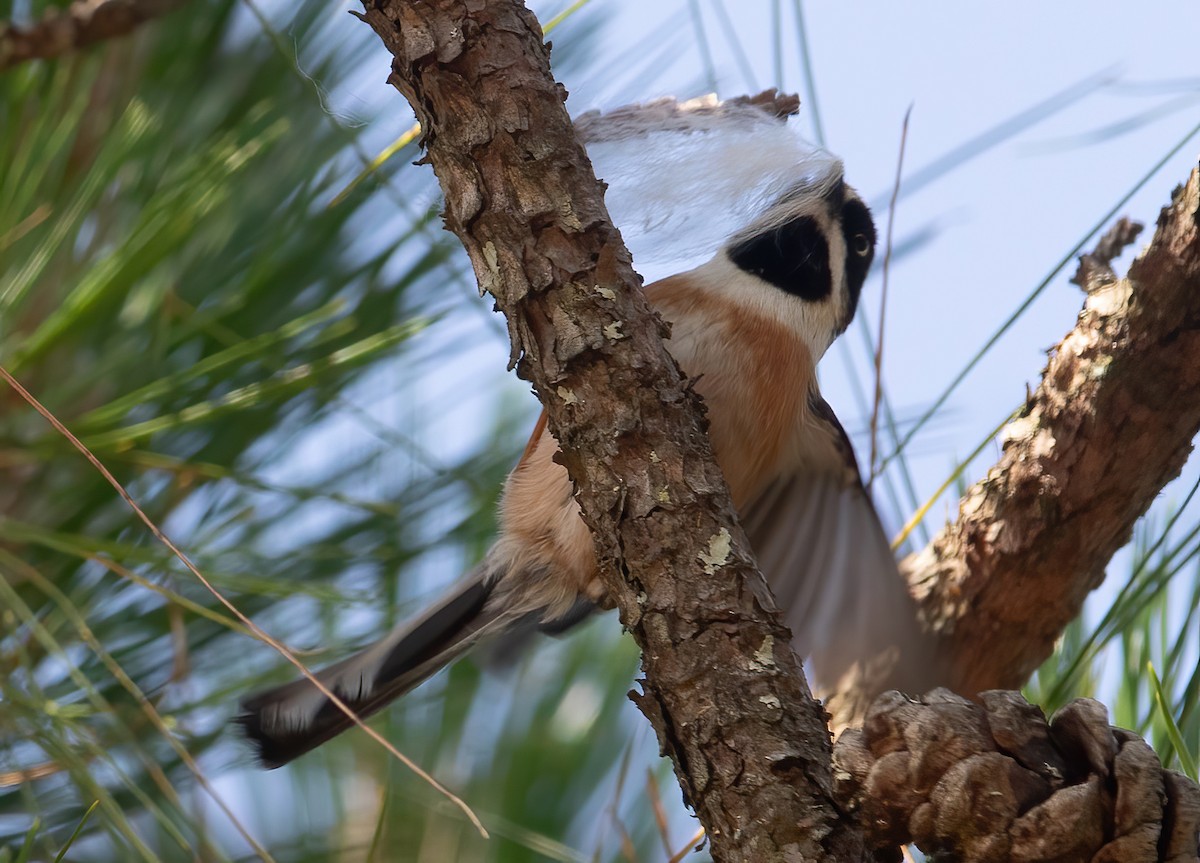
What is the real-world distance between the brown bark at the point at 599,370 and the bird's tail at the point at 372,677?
524 mm

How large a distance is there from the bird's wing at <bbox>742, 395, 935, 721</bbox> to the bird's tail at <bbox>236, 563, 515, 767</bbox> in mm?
322

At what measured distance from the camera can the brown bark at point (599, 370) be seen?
0.80m

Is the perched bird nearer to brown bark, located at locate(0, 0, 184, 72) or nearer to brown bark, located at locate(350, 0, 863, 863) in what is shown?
brown bark, located at locate(350, 0, 863, 863)

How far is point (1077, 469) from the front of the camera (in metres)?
1.01

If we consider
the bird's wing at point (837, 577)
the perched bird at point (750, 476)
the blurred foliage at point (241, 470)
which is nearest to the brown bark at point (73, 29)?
the blurred foliage at point (241, 470)

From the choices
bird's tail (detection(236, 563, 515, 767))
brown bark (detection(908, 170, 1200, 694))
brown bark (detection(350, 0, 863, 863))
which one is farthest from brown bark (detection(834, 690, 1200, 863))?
bird's tail (detection(236, 563, 515, 767))

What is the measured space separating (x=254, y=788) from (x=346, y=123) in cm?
73

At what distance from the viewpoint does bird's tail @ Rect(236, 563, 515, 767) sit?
3.97ft

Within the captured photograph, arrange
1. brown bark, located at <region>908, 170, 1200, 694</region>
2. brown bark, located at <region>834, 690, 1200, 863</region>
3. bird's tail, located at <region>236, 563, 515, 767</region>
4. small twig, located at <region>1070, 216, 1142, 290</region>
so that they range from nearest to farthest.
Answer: brown bark, located at <region>834, 690, 1200, 863</region> < brown bark, located at <region>908, 170, 1200, 694</region> < small twig, located at <region>1070, 216, 1142, 290</region> < bird's tail, located at <region>236, 563, 515, 767</region>

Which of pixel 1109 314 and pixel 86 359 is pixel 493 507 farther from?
pixel 1109 314

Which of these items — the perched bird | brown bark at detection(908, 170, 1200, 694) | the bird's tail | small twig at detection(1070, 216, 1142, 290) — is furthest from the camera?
the perched bird

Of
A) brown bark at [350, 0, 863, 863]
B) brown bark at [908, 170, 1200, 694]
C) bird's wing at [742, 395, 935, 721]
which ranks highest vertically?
brown bark at [350, 0, 863, 863]

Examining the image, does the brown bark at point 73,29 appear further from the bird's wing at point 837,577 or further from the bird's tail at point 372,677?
the bird's wing at point 837,577

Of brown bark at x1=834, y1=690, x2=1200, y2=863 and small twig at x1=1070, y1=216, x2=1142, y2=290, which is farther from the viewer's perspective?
small twig at x1=1070, y1=216, x2=1142, y2=290
